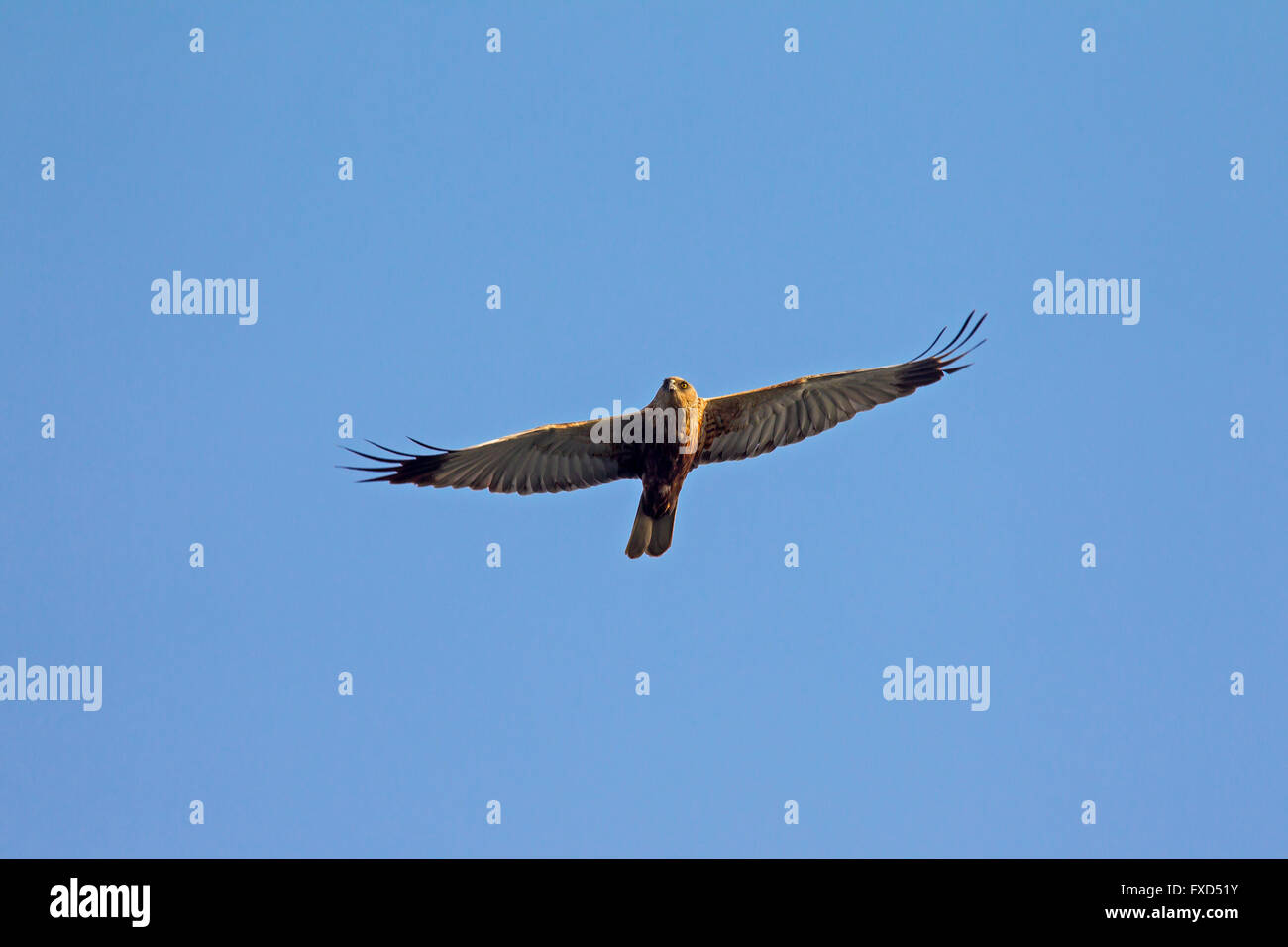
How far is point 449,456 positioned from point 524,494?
1.11 meters

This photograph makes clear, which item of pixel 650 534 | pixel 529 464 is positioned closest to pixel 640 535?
pixel 650 534

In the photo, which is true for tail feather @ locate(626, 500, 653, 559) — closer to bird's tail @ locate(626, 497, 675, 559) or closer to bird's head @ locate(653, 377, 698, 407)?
bird's tail @ locate(626, 497, 675, 559)

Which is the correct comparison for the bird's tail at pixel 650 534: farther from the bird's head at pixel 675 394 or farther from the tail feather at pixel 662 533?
the bird's head at pixel 675 394

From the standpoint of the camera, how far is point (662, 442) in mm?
17203

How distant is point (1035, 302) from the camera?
67.8ft

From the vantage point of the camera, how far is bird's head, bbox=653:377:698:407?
1673 centimetres

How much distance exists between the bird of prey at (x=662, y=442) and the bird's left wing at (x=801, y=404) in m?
0.01

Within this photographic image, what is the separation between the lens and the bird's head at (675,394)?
54.9 ft

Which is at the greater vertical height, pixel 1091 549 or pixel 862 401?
pixel 862 401

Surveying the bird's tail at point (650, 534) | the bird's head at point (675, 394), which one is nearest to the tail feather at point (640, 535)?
the bird's tail at point (650, 534)

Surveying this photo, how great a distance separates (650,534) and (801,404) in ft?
8.24
